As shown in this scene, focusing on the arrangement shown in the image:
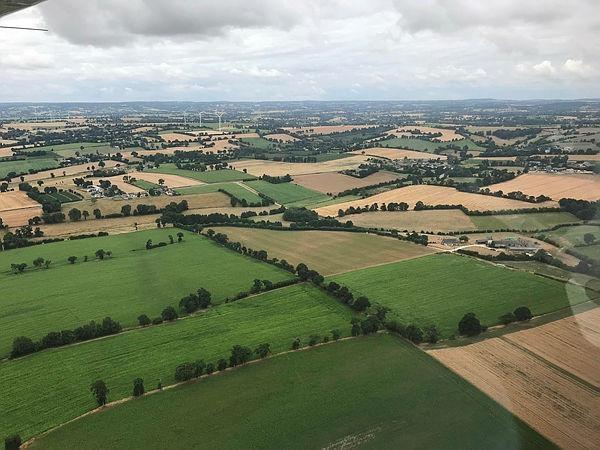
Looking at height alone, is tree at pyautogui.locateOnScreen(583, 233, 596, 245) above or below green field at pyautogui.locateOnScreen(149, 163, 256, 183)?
above

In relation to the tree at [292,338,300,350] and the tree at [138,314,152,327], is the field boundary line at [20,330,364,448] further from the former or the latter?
the tree at [138,314,152,327]

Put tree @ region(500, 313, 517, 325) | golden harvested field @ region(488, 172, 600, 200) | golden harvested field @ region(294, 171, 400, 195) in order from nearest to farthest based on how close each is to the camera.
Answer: tree @ region(500, 313, 517, 325) < golden harvested field @ region(488, 172, 600, 200) < golden harvested field @ region(294, 171, 400, 195)

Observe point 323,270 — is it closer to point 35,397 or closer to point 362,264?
point 362,264

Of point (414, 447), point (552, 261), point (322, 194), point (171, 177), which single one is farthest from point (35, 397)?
point (171, 177)

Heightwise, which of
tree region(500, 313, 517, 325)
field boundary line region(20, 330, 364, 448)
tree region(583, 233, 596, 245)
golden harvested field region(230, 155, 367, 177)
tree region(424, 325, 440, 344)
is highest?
tree region(583, 233, 596, 245)

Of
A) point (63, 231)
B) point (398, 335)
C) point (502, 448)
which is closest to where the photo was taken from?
point (502, 448)

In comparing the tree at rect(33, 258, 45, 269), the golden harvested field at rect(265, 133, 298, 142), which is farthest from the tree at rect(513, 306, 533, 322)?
the golden harvested field at rect(265, 133, 298, 142)
